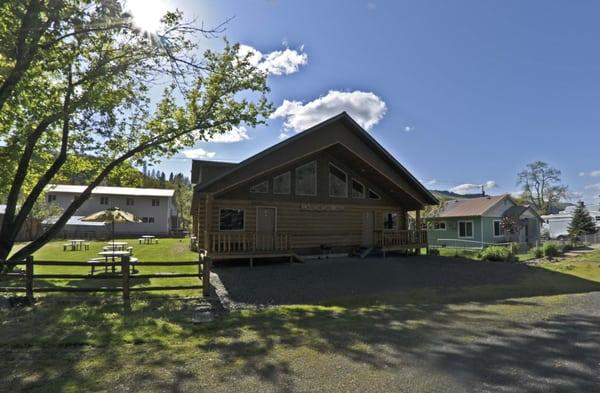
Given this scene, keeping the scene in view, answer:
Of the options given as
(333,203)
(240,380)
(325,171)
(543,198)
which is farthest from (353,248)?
(543,198)

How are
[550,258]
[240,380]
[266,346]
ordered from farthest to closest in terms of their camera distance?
[550,258]
[266,346]
[240,380]

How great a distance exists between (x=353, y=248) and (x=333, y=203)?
8.42 feet

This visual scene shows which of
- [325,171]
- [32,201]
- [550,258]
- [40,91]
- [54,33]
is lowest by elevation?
[550,258]

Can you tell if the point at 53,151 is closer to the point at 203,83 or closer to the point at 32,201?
the point at 32,201

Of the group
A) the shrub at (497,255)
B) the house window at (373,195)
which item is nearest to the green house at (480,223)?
the shrub at (497,255)

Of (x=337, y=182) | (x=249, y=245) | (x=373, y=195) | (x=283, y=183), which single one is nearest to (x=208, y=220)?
(x=249, y=245)

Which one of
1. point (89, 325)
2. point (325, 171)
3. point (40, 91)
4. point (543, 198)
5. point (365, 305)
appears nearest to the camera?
point (89, 325)

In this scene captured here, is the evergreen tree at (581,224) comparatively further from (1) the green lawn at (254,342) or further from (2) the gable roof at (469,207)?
(1) the green lawn at (254,342)

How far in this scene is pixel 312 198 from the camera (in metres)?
17.2

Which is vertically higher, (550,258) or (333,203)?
(333,203)

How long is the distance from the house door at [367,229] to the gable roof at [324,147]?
2764 millimetres

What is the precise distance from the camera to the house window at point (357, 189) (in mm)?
18594

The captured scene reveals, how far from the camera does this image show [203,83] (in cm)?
1271

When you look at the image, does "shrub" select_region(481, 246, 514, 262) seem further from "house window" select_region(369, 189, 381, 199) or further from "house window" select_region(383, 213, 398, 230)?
"house window" select_region(369, 189, 381, 199)
